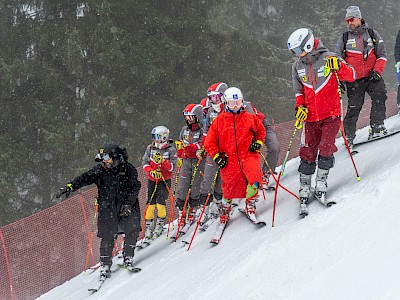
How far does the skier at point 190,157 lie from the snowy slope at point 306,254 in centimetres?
101

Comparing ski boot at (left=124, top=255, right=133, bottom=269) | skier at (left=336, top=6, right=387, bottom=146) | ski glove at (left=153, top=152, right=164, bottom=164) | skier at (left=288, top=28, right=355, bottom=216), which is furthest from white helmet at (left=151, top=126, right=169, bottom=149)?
skier at (left=288, top=28, right=355, bottom=216)

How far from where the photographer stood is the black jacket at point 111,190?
6504 millimetres

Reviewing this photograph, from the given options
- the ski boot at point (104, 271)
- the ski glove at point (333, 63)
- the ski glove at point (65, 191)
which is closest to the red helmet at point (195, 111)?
the ski glove at point (65, 191)

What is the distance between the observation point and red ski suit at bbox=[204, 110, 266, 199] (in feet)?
19.3

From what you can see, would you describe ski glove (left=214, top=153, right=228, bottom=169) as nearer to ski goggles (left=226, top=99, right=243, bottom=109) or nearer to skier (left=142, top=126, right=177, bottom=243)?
ski goggles (left=226, top=99, right=243, bottom=109)

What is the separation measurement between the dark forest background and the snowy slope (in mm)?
11863

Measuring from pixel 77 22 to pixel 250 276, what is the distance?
17.1m

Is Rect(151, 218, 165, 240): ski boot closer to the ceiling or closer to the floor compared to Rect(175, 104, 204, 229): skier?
closer to the floor

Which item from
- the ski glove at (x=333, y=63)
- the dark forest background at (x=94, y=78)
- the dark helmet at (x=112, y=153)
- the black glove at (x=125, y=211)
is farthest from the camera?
the dark forest background at (x=94, y=78)

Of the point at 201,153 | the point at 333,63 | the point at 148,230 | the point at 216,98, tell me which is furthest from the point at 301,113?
the point at 148,230

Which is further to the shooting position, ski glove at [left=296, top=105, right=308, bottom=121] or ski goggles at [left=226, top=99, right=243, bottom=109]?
ski goggles at [left=226, top=99, right=243, bottom=109]

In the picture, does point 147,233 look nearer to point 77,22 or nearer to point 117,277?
point 117,277

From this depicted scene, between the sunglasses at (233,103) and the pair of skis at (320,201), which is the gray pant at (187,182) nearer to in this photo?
the sunglasses at (233,103)

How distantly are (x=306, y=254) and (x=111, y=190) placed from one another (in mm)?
3297
